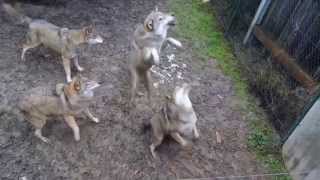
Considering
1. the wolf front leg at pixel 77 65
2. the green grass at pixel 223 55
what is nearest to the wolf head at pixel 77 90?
the wolf front leg at pixel 77 65

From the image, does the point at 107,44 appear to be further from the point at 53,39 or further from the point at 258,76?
the point at 258,76

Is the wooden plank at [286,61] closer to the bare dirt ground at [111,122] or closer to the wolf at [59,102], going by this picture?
the bare dirt ground at [111,122]

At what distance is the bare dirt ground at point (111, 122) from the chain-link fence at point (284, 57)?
503mm

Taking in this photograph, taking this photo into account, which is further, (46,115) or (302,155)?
(302,155)

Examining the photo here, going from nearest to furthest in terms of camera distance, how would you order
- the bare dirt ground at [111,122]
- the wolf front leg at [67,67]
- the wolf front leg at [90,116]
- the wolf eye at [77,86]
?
1. the wolf eye at [77,86]
2. the bare dirt ground at [111,122]
3. the wolf front leg at [90,116]
4. the wolf front leg at [67,67]

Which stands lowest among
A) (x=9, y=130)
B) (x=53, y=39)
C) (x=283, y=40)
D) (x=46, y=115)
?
(x=9, y=130)

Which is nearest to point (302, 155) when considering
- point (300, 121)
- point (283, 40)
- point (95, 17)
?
point (300, 121)

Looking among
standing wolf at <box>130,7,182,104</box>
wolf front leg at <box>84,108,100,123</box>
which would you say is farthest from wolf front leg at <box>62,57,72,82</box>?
standing wolf at <box>130,7,182,104</box>

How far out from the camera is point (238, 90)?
525cm

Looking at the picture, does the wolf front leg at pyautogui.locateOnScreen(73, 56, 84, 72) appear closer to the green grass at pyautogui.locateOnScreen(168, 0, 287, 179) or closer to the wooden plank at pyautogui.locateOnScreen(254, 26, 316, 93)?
the green grass at pyautogui.locateOnScreen(168, 0, 287, 179)

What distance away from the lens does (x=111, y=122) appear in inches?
167

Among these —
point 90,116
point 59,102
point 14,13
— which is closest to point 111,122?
point 90,116

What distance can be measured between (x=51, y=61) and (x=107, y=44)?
928 mm

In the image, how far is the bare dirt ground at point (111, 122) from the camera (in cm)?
376
